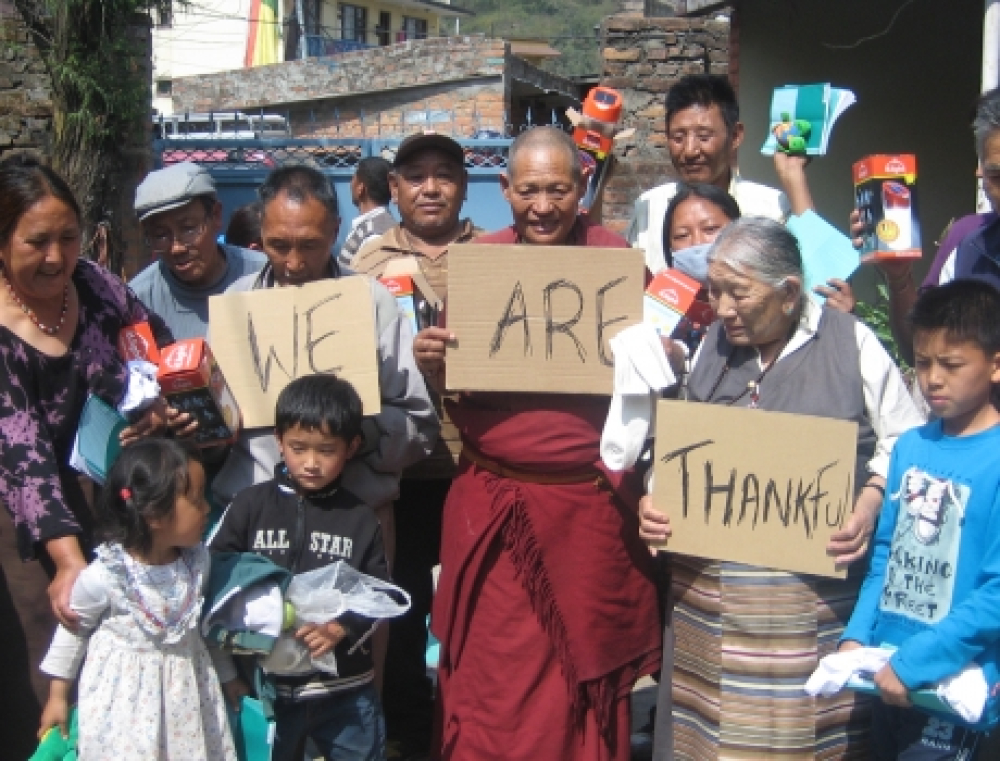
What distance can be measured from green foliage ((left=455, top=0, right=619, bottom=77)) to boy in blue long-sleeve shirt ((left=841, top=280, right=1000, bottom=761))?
56.8 metres

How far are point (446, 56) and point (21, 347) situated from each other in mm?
18089

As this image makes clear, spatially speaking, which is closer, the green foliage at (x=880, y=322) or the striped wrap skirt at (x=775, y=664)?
the striped wrap skirt at (x=775, y=664)

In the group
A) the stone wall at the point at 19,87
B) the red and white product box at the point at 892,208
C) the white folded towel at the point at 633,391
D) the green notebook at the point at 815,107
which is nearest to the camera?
the white folded towel at the point at 633,391

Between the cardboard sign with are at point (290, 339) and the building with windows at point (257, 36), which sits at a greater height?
the building with windows at point (257, 36)

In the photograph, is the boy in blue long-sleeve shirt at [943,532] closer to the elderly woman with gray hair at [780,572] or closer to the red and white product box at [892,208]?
the elderly woman with gray hair at [780,572]

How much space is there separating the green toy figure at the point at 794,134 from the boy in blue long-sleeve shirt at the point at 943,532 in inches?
36.9

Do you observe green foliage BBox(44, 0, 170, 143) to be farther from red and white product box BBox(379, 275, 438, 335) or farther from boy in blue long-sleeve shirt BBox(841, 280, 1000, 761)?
boy in blue long-sleeve shirt BBox(841, 280, 1000, 761)

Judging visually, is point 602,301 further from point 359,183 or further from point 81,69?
point 81,69

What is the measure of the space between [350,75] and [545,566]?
65.1 feet

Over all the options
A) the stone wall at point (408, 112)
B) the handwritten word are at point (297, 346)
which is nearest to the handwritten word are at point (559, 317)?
the handwritten word are at point (297, 346)

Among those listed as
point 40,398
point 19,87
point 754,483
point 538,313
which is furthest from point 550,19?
point 754,483

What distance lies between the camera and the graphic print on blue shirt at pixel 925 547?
2.46m

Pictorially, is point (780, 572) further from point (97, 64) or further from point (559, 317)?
point (97, 64)

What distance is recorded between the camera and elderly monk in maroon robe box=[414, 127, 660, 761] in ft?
9.99
